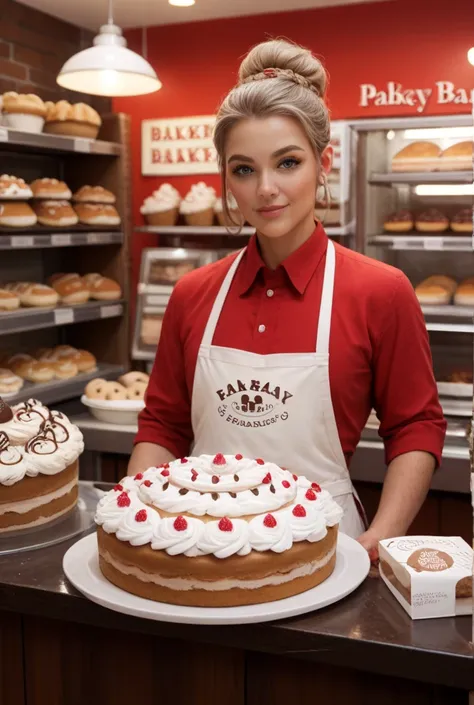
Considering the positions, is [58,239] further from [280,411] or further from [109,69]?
[280,411]

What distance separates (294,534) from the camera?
1.39m

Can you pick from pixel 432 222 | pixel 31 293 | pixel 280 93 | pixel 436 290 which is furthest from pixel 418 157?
pixel 280 93

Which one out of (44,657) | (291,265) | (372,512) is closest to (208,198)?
(372,512)

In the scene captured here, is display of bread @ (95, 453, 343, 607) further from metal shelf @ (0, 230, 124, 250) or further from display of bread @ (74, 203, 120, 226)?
display of bread @ (74, 203, 120, 226)

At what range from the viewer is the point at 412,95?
4289 mm

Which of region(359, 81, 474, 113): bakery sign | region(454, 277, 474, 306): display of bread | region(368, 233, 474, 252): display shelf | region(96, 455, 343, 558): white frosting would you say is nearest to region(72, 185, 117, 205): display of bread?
region(359, 81, 474, 113): bakery sign

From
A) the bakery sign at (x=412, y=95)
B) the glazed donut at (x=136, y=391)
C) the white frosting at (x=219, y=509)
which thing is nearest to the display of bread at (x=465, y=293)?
the bakery sign at (x=412, y=95)

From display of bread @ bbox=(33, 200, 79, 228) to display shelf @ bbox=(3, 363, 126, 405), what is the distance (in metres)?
0.79

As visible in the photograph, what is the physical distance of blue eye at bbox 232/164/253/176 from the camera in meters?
1.84

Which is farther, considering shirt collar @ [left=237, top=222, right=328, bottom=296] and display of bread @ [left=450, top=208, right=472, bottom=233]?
display of bread @ [left=450, top=208, right=472, bottom=233]

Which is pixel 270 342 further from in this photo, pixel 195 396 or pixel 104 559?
pixel 104 559

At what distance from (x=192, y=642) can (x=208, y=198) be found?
334 centimetres

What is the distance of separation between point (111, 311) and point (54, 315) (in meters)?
0.55

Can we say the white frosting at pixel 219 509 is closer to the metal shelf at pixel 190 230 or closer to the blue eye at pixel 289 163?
the blue eye at pixel 289 163
